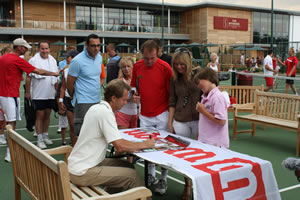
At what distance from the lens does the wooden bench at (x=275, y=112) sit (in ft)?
24.2

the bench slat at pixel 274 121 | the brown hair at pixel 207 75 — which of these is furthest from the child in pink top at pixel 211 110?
the bench slat at pixel 274 121

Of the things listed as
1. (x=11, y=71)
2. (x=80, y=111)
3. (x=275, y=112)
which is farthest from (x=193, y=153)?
(x=275, y=112)

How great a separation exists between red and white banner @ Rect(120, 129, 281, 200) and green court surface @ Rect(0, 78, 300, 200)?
1295 millimetres

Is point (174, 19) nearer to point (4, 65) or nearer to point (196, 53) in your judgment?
point (196, 53)

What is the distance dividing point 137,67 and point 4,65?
2689mm

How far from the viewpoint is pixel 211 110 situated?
13.5ft

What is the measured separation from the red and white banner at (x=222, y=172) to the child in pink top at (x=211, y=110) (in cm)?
48

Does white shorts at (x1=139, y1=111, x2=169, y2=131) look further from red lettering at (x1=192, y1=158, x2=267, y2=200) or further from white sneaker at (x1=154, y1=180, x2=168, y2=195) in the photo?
red lettering at (x1=192, y1=158, x2=267, y2=200)

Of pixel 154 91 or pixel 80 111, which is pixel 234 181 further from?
pixel 80 111

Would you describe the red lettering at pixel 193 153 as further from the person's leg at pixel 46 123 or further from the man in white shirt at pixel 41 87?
the person's leg at pixel 46 123

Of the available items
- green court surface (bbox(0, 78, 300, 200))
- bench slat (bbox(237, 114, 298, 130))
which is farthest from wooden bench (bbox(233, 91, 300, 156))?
green court surface (bbox(0, 78, 300, 200))

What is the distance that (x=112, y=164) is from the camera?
3.99 meters

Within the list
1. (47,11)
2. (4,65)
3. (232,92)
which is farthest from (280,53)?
(47,11)

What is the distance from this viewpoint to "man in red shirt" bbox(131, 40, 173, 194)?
191 inches
